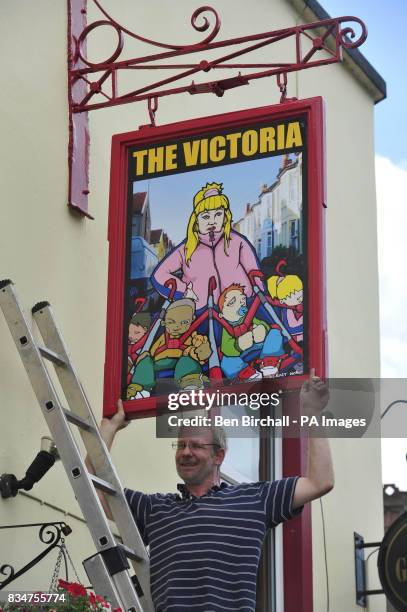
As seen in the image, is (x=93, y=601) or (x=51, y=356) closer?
(x=93, y=601)

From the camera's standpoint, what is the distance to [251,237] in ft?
Answer: 22.2

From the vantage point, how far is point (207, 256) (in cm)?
678

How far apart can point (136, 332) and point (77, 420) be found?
609 mm

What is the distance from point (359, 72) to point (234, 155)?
499 centimetres

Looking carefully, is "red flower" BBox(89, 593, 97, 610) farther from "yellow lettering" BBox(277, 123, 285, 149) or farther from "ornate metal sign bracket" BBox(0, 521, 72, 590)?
"yellow lettering" BBox(277, 123, 285, 149)

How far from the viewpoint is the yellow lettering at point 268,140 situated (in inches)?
271

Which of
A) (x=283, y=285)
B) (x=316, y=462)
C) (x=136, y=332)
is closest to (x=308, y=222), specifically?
(x=283, y=285)

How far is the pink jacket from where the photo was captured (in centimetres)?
665

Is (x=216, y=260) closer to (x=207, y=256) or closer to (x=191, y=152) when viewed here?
(x=207, y=256)

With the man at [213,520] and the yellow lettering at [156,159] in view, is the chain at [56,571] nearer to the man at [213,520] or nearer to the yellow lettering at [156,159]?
the man at [213,520]

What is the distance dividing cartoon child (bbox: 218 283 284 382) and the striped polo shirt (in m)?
0.54

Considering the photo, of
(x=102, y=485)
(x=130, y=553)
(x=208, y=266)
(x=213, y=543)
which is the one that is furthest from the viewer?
(x=208, y=266)

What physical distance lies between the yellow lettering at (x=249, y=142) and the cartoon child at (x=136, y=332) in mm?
954

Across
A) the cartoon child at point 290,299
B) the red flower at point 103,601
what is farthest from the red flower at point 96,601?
the cartoon child at point 290,299
